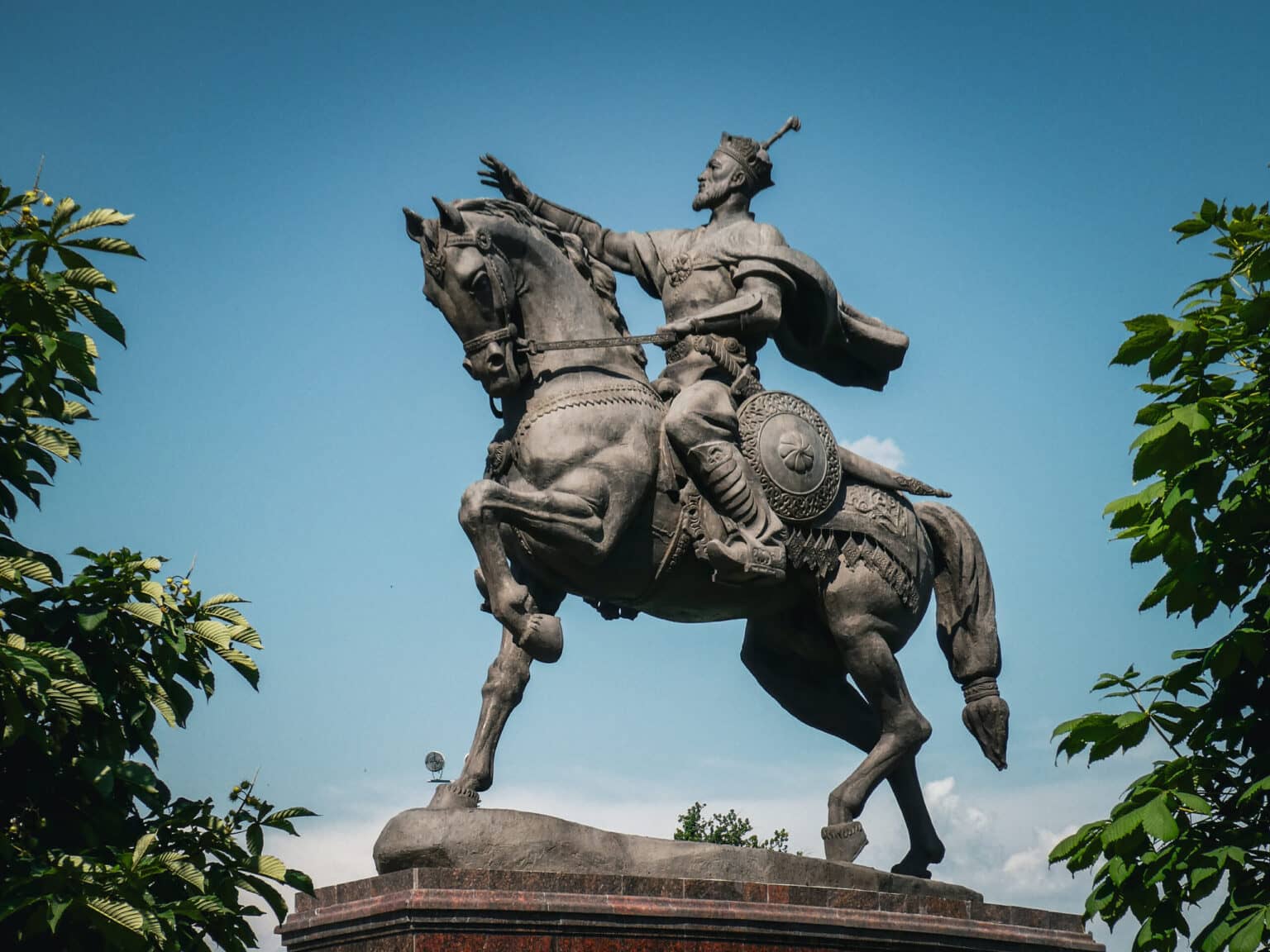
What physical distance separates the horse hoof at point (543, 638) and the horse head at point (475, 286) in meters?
1.40

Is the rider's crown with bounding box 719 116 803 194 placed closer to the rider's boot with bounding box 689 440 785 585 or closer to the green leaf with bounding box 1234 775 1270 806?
the rider's boot with bounding box 689 440 785 585

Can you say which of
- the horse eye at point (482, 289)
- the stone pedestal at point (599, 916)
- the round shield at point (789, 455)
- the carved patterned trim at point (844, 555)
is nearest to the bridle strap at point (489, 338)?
the horse eye at point (482, 289)

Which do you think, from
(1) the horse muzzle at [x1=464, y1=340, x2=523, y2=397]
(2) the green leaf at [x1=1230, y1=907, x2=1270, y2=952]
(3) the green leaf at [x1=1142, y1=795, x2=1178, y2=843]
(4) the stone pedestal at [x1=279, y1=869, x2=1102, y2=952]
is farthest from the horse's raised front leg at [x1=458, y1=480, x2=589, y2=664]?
(2) the green leaf at [x1=1230, y1=907, x2=1270, y2=952]

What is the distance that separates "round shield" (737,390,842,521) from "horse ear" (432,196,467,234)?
2000 millimetres

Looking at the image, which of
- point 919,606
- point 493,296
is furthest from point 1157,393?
point 493,296

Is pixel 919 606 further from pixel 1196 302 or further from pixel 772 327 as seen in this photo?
pixel 1196 302

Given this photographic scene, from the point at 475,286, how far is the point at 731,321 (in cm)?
169

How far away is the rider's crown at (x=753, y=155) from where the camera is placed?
10.9 meters

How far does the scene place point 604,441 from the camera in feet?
30.9

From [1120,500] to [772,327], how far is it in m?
3.13

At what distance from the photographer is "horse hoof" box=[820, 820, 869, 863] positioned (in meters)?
9.63

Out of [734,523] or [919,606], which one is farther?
[919,606]

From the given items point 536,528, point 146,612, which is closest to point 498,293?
point 536,528

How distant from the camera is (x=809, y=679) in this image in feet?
35.0
